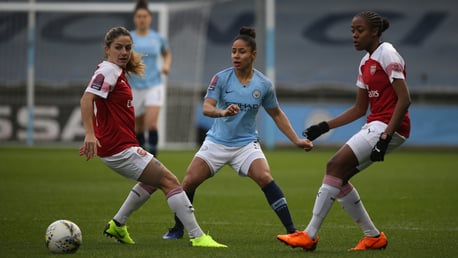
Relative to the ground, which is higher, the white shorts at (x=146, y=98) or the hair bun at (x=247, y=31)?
the hair bun at (x=247, y=31)

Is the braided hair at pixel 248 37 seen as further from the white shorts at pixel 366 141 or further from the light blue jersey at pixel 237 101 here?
the white shorts at pixel 366 141

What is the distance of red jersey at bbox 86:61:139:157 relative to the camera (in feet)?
25.2

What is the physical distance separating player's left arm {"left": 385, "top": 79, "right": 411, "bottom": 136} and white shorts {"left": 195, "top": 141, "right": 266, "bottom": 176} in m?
1.45

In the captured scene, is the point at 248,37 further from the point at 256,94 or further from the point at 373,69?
the point at 373,69

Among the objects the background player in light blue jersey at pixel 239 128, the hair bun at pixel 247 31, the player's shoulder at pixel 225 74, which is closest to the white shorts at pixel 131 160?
the background player in light blue jersey at pixel 239 128

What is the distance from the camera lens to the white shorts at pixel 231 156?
27.4ft

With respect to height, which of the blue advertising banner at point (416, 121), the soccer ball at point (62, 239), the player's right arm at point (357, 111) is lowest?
the blue advertising banner at point (416, 121)

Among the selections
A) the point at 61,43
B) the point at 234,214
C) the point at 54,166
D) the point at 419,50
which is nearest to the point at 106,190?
the point at 234,214

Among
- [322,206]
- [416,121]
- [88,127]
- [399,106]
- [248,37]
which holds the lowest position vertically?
[416,121]

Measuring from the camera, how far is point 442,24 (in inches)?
1304

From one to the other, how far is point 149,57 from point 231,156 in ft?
22.9

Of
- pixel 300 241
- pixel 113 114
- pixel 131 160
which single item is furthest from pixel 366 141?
pixel 113 114

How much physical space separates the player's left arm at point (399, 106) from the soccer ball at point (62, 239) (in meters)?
2.58

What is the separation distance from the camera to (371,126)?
7.59 metres
